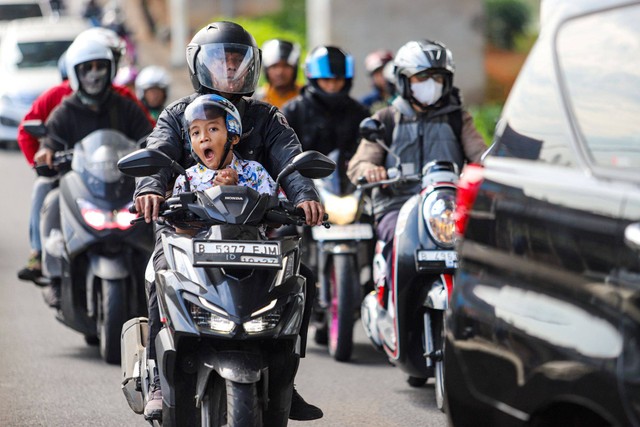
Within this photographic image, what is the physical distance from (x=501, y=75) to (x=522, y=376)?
24.1m

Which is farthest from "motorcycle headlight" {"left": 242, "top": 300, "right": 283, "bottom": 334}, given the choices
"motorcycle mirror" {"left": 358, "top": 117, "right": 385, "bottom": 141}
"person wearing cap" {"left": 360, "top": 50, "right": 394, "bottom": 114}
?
"person wearing cap" {"left": 360, "top": 50, "right": 394, "bottom": 114}

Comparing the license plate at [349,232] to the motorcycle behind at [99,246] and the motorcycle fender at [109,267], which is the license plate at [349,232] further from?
the motorcycle fender at [109,267]

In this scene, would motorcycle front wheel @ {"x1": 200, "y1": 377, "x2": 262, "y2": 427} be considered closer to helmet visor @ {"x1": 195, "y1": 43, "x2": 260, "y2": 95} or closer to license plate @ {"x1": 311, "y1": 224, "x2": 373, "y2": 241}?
helmet visor @ {"x1": 195, "y1": 43, "x2": 260, "y2": 95}

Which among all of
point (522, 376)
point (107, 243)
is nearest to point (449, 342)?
point (522, 376)

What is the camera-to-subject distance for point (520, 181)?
4.66m

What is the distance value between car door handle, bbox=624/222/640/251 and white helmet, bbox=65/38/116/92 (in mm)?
6811

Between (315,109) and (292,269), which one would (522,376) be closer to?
(292,269)

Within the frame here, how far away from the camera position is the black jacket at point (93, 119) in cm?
1040

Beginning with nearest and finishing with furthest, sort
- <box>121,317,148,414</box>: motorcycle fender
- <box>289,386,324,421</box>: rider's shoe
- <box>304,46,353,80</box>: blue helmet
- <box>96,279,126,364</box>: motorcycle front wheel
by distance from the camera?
<box>289,386,324,421</box>: rider's shoe, <box>121,317,148,414</box>: motorcycle fender, <box>96,279,126,364</box>: motorcycle front wheel, <box>304,46,353,80</box>: blue helmet

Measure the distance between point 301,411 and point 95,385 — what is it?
2590 mm

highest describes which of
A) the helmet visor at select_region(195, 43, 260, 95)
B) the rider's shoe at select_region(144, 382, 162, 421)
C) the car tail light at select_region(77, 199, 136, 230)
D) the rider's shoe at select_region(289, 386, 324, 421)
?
the helmet visor at select_region(195, 43, 260, 95)

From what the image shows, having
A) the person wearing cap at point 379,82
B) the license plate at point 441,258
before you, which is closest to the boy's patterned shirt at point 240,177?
the license plate at point 441,258

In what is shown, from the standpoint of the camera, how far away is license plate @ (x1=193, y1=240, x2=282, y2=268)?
584 cm

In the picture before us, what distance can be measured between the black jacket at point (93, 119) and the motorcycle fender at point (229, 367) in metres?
4.69
